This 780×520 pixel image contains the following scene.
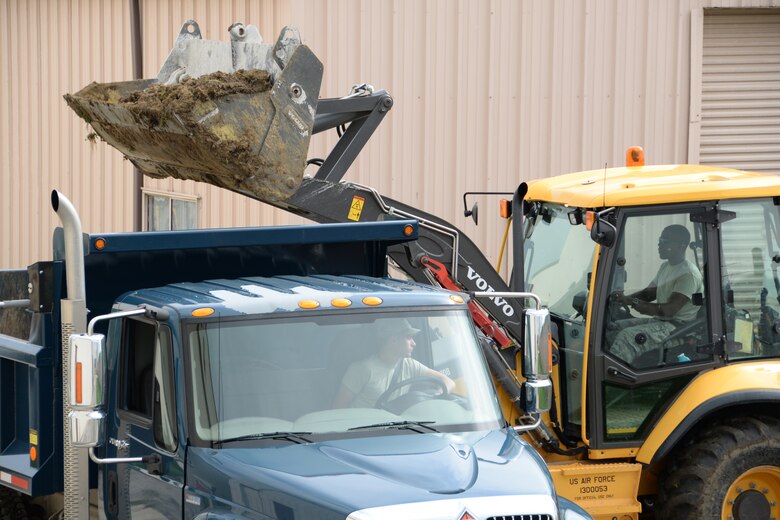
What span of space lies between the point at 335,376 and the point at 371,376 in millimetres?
175

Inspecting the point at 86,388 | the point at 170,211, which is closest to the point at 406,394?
the point at 86,388

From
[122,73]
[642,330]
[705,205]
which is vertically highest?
[122,73]

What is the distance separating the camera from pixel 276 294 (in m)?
6.07

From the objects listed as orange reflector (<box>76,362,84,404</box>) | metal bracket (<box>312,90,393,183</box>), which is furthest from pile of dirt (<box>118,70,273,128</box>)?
orange reflector (<box>76,362,84,404</box>)

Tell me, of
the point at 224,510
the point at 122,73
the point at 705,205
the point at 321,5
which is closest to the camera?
the point at 224,510

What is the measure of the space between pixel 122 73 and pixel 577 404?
29.3 ft

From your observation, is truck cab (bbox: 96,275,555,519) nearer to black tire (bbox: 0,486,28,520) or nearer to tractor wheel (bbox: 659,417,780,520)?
black tire (bbox: 0,486,28,520)

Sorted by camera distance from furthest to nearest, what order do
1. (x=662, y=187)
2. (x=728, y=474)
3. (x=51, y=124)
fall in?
1. (x=51, y=124)
2. (x=662, y=187)
3. (x=728, y=474)

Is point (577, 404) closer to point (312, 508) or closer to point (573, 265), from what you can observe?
point (573, 265)

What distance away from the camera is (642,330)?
8.37 m

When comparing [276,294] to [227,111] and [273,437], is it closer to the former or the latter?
[273,437]

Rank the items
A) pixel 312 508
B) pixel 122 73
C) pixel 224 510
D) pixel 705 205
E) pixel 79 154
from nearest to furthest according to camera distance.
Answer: pixel 312 508
pixel 224 510
pixel 705 205
pixel 122 73
pixel 79 154

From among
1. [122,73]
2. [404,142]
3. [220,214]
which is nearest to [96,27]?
[122,73]

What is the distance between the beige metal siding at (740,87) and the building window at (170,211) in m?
6.09
